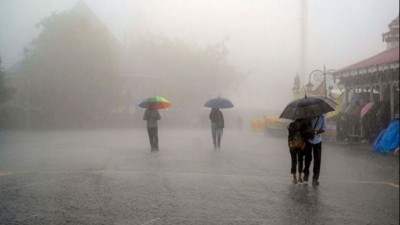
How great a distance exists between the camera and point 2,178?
591 cm

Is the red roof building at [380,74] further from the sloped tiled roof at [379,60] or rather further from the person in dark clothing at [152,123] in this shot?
the person in dark clothing at [152,123]

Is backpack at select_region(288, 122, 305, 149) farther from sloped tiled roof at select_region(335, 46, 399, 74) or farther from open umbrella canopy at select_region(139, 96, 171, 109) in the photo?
open umbrella canopy at select_region(139, 96, 171, 109)

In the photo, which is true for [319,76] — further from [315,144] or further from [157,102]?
[157,102]

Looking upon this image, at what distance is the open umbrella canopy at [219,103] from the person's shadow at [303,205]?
1.40 meters

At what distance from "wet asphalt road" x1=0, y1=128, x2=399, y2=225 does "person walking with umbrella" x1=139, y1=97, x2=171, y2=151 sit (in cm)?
118

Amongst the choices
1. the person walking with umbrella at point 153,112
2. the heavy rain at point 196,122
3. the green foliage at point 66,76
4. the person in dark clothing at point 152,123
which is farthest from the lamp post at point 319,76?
the person in dark clothing at point 152,123

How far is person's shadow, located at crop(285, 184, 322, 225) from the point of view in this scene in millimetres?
3904

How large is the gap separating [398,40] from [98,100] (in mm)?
5707

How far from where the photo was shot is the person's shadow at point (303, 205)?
3.90 meters

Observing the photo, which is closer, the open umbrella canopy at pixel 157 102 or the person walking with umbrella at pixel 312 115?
the person walking with umbrella at pixel 312 115

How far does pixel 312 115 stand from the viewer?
4285mm

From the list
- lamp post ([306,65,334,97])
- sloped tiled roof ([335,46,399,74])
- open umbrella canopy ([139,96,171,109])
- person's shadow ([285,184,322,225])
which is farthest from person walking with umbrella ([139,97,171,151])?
sloped tiled roof ([335,46,399,74])

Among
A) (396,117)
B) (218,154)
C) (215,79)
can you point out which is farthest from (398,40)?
(218,154)

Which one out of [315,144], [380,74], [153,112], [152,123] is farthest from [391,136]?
[152,123]
